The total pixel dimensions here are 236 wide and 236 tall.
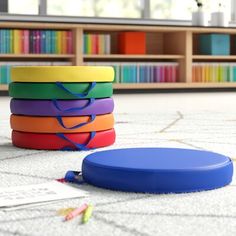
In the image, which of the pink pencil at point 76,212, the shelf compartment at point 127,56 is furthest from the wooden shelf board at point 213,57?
the pink pencil at point 76,212

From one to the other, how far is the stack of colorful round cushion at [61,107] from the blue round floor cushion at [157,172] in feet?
1.47

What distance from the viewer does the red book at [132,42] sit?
4926 millimetres

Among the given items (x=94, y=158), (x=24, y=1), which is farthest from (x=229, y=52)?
(x=94, y=158)

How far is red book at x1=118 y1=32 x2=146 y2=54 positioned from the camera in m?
4.93

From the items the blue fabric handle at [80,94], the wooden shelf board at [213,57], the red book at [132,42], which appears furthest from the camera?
the wooden shelf board at [213,57]

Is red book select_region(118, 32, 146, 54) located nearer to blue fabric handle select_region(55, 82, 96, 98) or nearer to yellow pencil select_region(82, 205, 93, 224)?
blue fabric handle select_region(55, 82, 96, 98)

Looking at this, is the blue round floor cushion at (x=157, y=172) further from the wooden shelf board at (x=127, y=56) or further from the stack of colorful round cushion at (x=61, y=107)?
the wooden shelf board at (x=127, y=56)

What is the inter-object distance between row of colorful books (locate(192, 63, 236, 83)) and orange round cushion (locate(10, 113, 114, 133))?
3.63m

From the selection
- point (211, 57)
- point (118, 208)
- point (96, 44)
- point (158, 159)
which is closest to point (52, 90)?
point (158, 159)

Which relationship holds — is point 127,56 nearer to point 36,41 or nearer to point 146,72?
point 146,72

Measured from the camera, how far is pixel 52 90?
163 cm

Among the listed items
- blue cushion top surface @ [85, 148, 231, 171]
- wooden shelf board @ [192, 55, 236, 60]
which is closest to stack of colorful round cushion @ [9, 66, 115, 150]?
blue cushion top surface @ [85, 148, 231, 171]

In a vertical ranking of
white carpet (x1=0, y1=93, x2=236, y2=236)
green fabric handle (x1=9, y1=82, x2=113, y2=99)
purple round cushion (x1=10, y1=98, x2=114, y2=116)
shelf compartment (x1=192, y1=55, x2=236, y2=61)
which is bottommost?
white carpet (x1=0, y1=93, x2=236, y2=236)

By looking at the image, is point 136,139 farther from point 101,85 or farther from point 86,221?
point 86,221
